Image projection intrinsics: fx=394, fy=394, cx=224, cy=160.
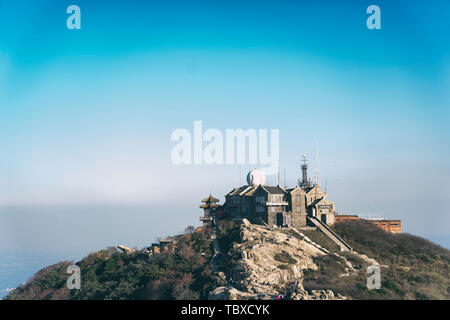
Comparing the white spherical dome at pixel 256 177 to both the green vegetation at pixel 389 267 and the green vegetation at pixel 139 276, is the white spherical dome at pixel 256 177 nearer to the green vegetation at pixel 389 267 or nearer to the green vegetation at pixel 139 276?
the green vegetation at pixel 139 276

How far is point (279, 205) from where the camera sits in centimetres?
7631

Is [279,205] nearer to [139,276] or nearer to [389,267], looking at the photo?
[389,267]

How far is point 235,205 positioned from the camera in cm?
8169

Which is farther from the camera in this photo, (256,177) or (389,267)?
(256,177)

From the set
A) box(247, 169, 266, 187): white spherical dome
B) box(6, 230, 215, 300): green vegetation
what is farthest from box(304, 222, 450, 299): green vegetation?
box(247, 169, 266, 187): white spherical dome

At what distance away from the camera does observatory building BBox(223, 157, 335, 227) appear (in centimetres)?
7594

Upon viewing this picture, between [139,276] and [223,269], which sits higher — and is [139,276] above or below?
below

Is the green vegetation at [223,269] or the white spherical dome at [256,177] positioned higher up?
the white spherical dome at [256,177]

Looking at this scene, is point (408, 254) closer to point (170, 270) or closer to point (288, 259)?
point (288, 259)

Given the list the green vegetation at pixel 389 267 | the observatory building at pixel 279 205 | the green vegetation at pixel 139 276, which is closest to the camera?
the green vegetation at pixel 389 267

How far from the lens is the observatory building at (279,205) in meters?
75.9

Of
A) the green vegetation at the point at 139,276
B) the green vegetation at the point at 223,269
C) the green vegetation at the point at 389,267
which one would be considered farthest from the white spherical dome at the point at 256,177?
the green vegetation at the point at 389,267

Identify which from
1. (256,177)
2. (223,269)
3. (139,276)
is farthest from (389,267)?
(139,276)
